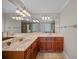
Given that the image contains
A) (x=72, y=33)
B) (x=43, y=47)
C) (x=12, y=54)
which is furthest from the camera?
(x=43, y=47)

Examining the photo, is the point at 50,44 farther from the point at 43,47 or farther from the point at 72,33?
the point at 72,33

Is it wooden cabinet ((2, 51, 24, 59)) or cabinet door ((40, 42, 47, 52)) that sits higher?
wooden cabinet ((2, 51, 24, 59))

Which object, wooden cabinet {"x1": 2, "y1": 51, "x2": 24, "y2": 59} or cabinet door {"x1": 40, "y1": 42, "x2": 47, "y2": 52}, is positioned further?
cabinet door {"x1": 40, "y1": 42, "x2": 47, "y2": 52}

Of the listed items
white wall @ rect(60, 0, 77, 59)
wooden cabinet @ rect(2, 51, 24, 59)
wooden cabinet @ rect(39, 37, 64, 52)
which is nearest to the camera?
wooden cabinet @ rect(2, 51, 24, 59)

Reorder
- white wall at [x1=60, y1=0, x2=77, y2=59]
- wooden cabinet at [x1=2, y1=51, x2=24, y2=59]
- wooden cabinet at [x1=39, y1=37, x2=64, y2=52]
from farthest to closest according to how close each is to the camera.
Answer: wooden cabinet at [x1=39, y1=37, x2=64, y2=52] < white wall at [x1=60, y1=0, x2=77, y2=59] < wooden cabinet at [x1=2, y1=51, x2=24, y2=59]

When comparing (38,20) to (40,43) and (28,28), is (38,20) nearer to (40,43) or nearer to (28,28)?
(28,28)

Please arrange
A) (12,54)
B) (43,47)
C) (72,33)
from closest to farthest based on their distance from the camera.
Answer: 1. (12,54)
2. (72,33)
3. (43,47)

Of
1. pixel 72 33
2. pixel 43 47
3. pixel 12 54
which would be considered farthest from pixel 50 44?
pixel 12 54

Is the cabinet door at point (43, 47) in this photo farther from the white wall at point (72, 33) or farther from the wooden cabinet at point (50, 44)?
the white wall at point (72, 33)

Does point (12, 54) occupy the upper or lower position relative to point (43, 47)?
upper

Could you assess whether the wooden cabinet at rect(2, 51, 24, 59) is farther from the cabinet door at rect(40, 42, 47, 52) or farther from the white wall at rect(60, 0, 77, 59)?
the cabinet door at rect(40, 42, 47, 52)

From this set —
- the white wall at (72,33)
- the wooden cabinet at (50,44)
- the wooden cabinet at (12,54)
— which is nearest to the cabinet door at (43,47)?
the wooden cabinet at (50,44)

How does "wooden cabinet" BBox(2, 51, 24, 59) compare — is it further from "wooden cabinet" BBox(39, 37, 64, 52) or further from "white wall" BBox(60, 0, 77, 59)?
"wooden cabinet" BBox(39, 37, 64, 52)

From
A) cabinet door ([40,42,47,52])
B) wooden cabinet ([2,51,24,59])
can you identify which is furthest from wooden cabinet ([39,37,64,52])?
wooden cabinet ([2,51,24,59])
